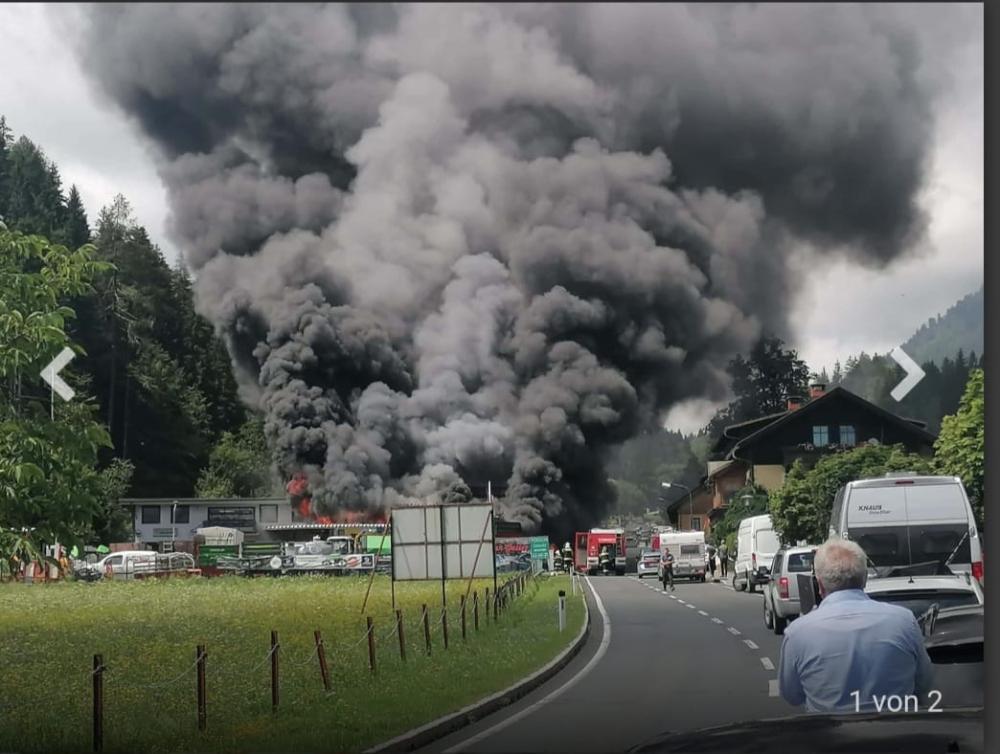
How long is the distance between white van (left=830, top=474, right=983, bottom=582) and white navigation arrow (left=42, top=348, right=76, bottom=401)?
194 inches

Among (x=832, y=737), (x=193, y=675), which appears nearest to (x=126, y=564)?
(x=193, y=675)

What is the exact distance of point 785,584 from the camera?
21.3 meters

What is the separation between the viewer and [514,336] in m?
9.01

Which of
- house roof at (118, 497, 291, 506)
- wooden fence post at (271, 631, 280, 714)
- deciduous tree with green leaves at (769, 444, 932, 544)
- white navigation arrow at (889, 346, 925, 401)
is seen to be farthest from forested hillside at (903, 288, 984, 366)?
wooden fence post at (271, 631, 280, 714)

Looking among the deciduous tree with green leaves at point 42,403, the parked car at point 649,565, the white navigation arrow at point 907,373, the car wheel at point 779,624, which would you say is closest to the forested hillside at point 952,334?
the white navigation arrow at point 907,373

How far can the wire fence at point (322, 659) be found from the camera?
1099cm

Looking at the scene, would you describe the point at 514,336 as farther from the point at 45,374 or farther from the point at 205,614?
the point at 205,614

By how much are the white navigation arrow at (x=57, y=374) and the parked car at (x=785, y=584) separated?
1296 cm

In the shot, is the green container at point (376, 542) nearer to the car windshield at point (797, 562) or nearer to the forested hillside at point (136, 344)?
the forested hillside at point (136, 344)

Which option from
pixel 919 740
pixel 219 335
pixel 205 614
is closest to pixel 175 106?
pixel 219 335

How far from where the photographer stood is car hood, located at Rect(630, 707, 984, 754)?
5.02 m

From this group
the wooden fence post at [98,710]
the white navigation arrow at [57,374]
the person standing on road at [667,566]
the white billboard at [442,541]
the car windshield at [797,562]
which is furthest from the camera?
the person standing on road at [667,566]

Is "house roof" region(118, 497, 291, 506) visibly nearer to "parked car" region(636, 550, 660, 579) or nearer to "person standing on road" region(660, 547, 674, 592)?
"person standing on road" region(660, 547, 674, 592)

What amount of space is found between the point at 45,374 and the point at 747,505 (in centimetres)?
497
